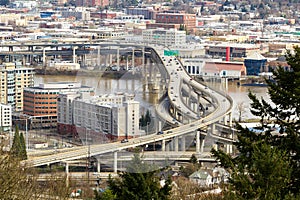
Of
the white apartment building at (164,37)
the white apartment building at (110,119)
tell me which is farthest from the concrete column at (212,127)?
the white apartment building at (164,37)

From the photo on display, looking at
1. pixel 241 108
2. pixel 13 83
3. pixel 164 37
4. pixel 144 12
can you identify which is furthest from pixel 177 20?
pixel 241 108

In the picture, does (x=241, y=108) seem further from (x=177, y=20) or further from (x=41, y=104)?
(x=177, y=20)

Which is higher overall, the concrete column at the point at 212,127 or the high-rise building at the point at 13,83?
the concrete column at the point at 212,127

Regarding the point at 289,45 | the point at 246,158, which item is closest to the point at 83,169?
the point at 246,158

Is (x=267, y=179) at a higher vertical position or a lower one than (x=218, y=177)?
higher

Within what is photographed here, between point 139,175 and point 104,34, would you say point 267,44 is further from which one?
point 139,175

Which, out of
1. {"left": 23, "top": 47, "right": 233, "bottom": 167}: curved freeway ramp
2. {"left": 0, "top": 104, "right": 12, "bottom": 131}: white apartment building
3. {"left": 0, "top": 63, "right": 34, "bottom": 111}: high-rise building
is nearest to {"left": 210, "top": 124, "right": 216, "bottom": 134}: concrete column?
{"left": 23, "top": 47, "right": 233, "bottom": 167}: curved freeway ramp

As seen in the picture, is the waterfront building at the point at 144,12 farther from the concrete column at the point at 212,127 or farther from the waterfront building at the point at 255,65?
the concrete column at the point at 212,127

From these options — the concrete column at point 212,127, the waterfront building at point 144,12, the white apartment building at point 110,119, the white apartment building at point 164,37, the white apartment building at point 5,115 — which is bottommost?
the waterfront building at point 144,12
